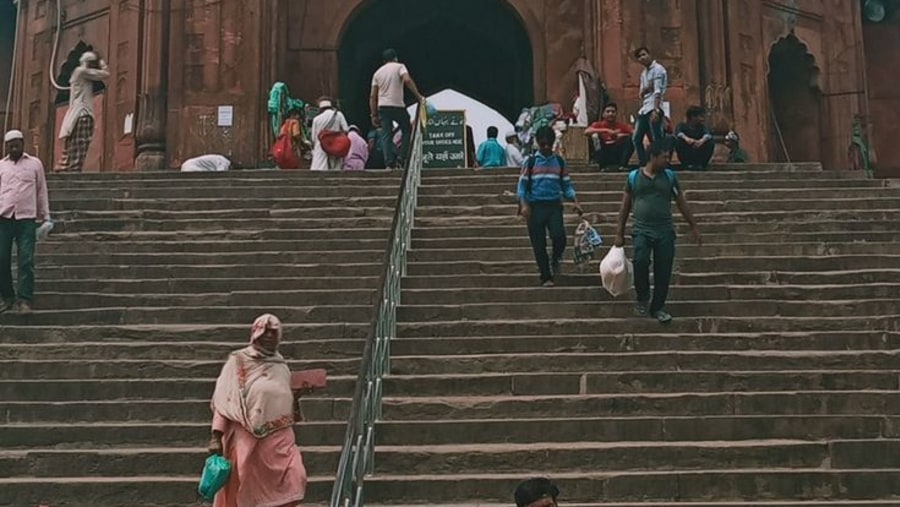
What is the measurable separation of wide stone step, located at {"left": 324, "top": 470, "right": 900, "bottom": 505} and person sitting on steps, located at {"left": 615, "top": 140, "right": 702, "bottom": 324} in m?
2.25

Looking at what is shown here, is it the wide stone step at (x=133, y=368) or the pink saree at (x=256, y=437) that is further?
the wide stone step at (x=133, y=368)

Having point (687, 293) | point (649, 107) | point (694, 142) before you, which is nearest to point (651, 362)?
point (687, 293)

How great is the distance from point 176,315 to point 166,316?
0.29 feet

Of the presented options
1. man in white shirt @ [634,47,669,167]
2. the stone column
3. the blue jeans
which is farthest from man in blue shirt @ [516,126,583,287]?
the stone column

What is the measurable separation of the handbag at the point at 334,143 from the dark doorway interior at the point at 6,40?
15.3m

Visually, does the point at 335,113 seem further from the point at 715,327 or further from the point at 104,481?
the point at 104,481

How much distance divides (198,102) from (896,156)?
49.8 ft

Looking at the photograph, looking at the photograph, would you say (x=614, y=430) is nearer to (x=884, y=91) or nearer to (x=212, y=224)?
(x=212, y=224)

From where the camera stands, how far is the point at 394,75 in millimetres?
15203

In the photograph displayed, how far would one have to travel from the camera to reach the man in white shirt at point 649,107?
13875 millimetres

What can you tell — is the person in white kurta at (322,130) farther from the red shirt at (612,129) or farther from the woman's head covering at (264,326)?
the woman's head covering at (264,326)

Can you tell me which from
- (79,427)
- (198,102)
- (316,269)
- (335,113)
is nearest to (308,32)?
(198,102)

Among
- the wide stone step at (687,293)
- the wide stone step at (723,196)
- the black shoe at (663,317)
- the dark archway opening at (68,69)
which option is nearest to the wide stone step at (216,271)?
the wide stone step at (687,293)

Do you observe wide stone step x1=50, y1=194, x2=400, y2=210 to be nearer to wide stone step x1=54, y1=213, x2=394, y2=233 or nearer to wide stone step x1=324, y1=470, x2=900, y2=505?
wide stone step x1=54, y1=213, x2=394, y2=233
